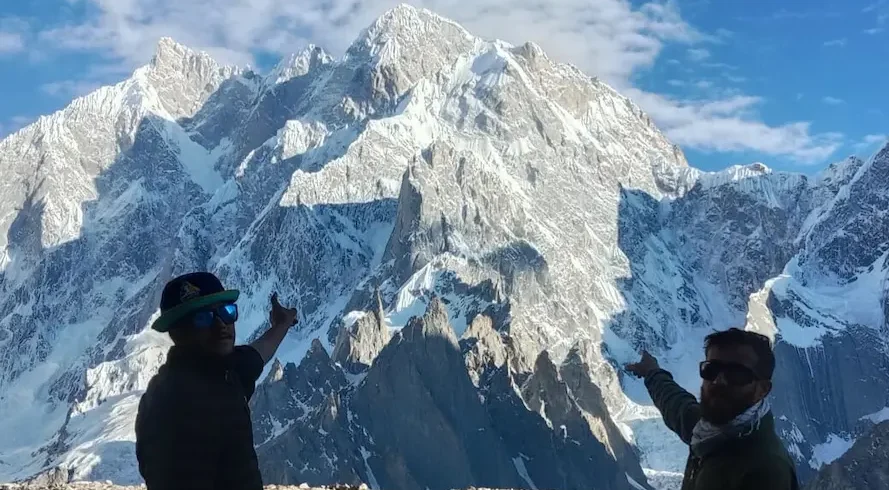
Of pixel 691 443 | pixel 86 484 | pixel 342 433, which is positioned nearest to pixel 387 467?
pixel 342 433

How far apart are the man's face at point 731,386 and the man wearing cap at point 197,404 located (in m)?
2.85

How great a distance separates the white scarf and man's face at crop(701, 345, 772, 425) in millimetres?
45

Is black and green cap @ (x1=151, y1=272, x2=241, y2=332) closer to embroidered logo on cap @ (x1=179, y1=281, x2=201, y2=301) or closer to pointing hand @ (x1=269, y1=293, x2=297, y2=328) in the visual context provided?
embroidered logo on cap @ (x1=179, y1=281, x2=201, y2=301)

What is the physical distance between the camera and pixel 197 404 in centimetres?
709

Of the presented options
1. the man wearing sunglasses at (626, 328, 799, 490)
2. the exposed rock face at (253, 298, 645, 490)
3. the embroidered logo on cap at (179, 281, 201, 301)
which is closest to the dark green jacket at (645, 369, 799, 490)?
the man wearing sunglasses at (626, 328, 799, 490)

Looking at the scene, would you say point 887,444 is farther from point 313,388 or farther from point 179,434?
point 179,434

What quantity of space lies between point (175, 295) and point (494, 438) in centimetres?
16037

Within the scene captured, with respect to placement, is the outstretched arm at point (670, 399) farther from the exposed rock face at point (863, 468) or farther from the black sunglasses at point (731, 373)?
the exposed rock face at point (863, 468)

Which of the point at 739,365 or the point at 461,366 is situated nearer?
the point at 739,365

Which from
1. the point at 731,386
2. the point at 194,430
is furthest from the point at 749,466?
the point at 194,430

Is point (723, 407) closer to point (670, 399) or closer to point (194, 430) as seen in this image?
point (670, 399)

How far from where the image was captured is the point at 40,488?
1744 cm

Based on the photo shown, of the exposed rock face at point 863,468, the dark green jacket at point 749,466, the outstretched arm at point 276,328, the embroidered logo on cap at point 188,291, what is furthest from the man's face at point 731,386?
the exposed rock face at point 863,468

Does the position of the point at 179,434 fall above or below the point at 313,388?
below
